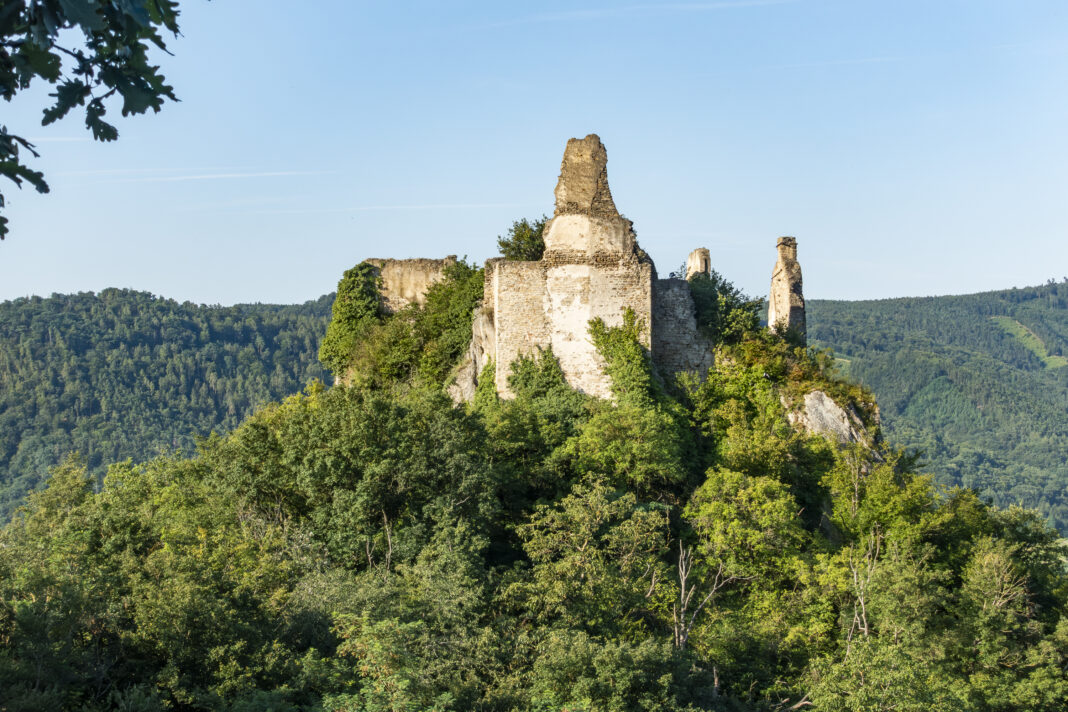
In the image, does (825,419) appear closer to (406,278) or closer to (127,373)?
(406,278)

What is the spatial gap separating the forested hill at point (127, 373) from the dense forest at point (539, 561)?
3137 inches

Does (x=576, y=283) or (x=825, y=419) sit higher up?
(x=576, y=283)

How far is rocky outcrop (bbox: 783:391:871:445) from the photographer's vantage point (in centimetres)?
2502

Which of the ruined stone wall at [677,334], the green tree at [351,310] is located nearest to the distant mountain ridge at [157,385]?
the green tree at [351,310]

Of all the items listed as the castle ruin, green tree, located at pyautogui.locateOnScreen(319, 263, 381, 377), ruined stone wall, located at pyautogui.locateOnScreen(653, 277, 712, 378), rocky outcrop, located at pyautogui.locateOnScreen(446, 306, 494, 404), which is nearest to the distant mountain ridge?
green tree, located at pyautogui.locateOnScreen(319, 263, 381, 377)

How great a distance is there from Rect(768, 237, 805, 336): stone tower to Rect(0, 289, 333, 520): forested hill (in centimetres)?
7825

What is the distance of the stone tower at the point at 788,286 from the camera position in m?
30.6

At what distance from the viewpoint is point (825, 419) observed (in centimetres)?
2520

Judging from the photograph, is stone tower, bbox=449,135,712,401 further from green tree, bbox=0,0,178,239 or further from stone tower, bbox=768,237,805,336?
green tree, bbox=0,0,178,239

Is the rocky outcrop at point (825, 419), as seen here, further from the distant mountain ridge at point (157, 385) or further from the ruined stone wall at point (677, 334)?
the distant mountain ridge at point (157, 385)

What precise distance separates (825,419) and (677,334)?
3884 mm

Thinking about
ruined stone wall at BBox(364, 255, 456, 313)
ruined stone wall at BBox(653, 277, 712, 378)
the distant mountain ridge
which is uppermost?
ruined stone wall at BBox(364, 255, 456, 313)

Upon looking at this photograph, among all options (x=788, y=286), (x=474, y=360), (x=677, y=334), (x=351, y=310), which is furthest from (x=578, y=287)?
(x=788, y=286)

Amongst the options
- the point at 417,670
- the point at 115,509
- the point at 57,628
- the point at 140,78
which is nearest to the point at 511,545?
the point at 417,670
